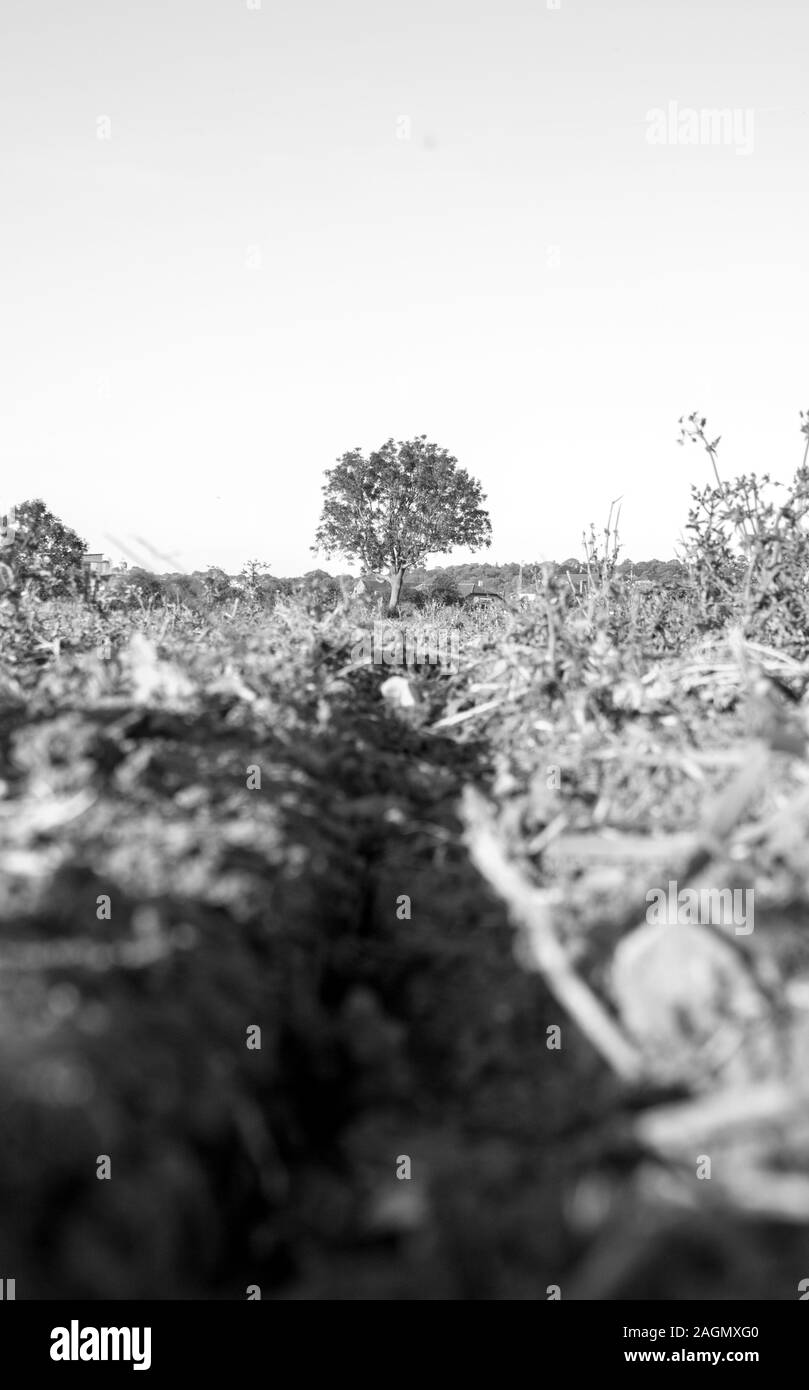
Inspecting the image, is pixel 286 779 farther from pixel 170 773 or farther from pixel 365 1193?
pixel 365 1193

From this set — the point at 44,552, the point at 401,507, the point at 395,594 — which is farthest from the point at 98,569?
the point at 401,507

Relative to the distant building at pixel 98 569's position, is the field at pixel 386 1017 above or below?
below

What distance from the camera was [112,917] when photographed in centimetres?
181

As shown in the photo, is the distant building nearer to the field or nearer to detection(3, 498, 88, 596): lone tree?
detection(3, 498, 88, 596): lone tree

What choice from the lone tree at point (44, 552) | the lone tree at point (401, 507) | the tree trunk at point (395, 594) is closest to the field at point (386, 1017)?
the lone tree at point (44, 552)

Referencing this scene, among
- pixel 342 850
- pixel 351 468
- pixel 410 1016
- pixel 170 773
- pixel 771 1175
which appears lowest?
pixel 771 1175

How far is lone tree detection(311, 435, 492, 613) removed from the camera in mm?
45344

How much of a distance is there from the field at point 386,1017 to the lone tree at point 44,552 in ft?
10.0

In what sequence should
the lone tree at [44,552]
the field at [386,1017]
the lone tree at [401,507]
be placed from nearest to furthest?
the field at [386,1017], the lone tree at [44,552], the lone tree at [401,507]

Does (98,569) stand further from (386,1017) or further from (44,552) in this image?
(386,1017)

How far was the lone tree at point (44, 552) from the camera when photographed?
6090mm

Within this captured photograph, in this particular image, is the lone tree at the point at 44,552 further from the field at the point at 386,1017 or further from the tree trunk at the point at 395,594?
the tree trunk at the point at 395,594

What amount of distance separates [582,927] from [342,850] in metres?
0.75
